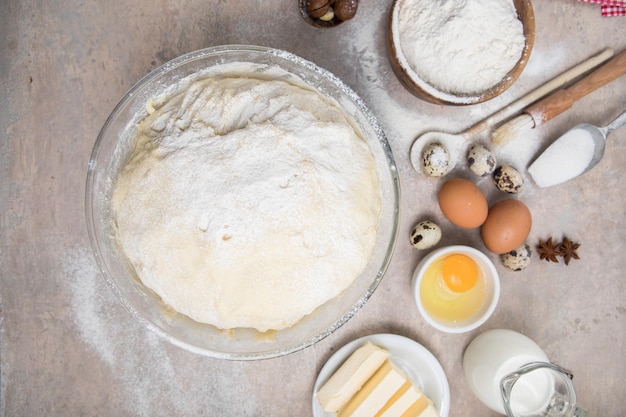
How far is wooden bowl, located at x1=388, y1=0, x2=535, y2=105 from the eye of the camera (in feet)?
4.59

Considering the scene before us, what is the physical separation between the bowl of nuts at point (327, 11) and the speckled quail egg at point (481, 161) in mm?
529

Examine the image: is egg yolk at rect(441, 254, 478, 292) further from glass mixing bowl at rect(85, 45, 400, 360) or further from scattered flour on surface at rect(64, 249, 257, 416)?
scattered flour on surface at rect(64, 249, 257, 416)

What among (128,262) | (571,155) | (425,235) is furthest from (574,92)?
(128,262)

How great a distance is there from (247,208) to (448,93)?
0.70 metres

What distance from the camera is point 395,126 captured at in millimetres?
1556

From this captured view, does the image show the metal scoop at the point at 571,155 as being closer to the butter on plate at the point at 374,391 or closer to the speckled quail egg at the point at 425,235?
the speckled quail egg at the point at 425,235

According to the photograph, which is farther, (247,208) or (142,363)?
(142,363)

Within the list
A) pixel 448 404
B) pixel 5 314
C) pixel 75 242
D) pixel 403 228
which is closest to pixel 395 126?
pixel 403 228

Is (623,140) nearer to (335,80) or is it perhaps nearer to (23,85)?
(335,80)

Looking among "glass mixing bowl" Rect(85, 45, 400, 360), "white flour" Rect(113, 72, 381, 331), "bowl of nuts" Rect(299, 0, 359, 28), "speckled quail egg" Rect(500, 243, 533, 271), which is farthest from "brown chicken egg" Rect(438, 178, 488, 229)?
"bowl of nuts" Rect(299, 0, 359, 28)

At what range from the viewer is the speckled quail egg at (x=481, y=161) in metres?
1.50

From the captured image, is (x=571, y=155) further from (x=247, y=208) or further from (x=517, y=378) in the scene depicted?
(x=247, y=208)

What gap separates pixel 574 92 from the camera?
59.9 inches

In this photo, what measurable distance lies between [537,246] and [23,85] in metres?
1.63
